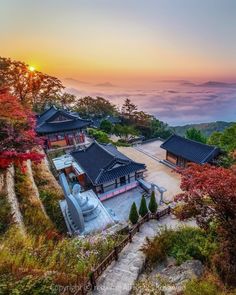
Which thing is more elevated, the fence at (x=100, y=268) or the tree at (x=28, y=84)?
the tree at (x=28, y=84)

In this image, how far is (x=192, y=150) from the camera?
22.6m

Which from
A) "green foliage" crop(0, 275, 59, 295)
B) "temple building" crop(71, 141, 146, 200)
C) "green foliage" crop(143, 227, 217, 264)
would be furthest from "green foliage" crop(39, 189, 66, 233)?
"green foliage" crop(0, 275, 59, 295)

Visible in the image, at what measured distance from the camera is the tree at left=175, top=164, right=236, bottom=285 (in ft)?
21.4

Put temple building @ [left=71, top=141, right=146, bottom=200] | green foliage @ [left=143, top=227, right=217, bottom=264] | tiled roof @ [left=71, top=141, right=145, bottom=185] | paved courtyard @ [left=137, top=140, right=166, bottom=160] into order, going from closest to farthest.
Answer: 1. green foliage @ [left=143, top=227, right=217, bottom=264]
2. tiled roof @ [left=71, top=141, right=145, bottom=185]
3. temple building @ [left=71, top=141, right=146, bottom=200]
4. paved courtyard @ [left=137, top=140, right=166, bottom=160]

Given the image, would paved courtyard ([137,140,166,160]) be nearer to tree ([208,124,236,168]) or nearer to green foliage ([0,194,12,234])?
tree ([208,124,236,168])

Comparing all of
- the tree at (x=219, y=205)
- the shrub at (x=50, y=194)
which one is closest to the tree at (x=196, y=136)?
the shrub at (x=50, y=194)

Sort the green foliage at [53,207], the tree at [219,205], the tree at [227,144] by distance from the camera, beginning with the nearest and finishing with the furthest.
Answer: the tree at [219,205], the green foliage at [53,207], the tree at [227,144]

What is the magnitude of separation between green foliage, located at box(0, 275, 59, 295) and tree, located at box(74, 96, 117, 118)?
42.4 metres

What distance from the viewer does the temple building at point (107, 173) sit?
55.4 ft

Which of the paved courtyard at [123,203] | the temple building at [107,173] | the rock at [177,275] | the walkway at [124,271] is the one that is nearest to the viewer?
the rock at [177,275]

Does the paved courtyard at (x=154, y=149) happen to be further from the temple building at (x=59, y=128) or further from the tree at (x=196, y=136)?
the temple building at (x=59, y=128)

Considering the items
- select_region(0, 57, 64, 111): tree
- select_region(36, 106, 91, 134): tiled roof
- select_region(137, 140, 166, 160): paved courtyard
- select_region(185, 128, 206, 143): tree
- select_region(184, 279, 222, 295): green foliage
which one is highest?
select_region(0, 57, 64, 111): tree

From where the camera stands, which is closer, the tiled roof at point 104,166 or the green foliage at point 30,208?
the green foliage at point 30,208

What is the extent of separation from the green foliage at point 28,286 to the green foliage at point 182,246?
197 inches
